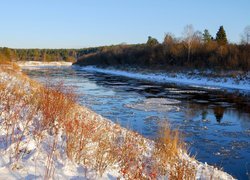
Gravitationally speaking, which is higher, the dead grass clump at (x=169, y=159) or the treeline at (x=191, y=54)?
the treeline at (x=191, y=54)

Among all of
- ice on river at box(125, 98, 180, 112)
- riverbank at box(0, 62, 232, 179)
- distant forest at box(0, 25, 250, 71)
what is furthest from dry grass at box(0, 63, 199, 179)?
distant forest at box(0, 25, 250, 71)

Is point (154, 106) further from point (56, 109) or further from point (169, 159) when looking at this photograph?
point (169, 159)

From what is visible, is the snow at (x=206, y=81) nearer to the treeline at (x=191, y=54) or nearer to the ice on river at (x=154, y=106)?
the treeline at (x=191, y=54)

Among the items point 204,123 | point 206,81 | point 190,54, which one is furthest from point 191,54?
point 204,123

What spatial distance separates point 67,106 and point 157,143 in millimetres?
2310

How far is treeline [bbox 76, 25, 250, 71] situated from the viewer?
4325 cm

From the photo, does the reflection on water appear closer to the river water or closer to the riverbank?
the river water

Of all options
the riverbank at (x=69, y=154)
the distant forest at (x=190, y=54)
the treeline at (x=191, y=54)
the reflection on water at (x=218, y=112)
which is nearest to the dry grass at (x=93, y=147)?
the riverbank at (x=69, y=154)

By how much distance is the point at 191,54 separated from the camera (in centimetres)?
5372

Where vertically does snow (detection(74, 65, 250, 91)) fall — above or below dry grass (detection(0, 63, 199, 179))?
below

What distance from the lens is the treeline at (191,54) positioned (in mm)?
43250

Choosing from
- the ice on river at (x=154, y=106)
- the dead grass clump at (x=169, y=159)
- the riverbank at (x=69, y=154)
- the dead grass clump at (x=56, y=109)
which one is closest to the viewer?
the riverbank at (x=69, y=154)

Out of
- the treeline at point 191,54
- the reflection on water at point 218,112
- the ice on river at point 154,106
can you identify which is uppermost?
the treeline at point 191,54

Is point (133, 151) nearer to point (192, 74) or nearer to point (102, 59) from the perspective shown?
point (192, 74)
